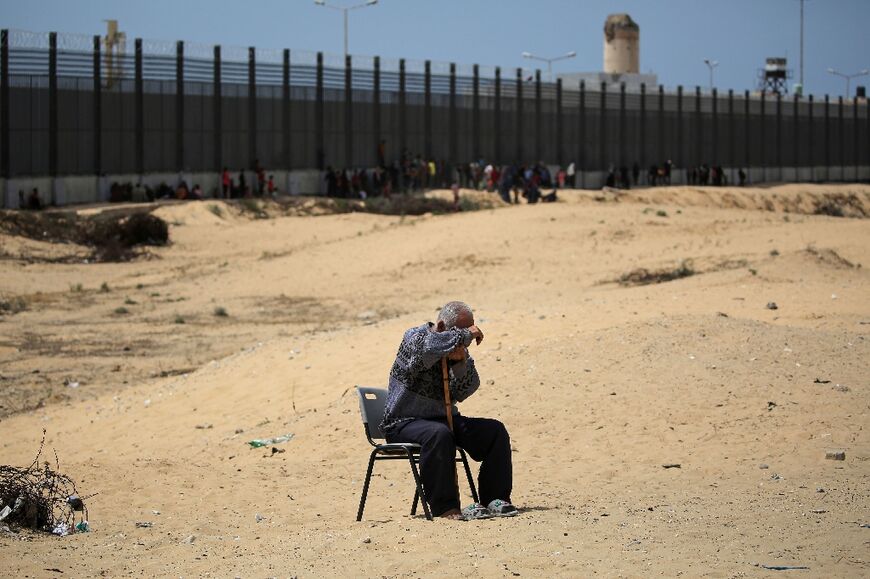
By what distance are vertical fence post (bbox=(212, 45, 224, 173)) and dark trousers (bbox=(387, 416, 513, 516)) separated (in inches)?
1648

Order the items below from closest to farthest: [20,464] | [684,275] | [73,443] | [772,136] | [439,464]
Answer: [439,464], [20,464], [73,443], [684,275], [772,136]

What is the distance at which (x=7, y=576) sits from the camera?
7.76 meters

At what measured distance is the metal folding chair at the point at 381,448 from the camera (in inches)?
349

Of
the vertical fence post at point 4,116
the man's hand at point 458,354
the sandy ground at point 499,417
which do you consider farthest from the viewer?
the vertical fence post at point 4,116

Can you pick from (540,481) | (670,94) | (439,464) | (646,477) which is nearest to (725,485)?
(646,477)

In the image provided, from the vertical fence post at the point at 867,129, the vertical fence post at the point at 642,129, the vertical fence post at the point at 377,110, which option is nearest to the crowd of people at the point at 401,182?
the vertical fence post at the point at 377,110

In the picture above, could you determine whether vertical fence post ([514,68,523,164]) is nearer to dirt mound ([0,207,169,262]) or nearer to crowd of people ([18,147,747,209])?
crowd of people ([18,147,747,209])

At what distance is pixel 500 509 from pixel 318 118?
153 ft

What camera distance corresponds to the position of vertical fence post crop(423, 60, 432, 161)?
59562mm

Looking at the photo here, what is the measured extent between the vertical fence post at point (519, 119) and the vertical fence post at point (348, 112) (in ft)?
38.1

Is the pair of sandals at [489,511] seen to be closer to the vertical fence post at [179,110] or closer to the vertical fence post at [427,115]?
the vertical fence post at [179,110]

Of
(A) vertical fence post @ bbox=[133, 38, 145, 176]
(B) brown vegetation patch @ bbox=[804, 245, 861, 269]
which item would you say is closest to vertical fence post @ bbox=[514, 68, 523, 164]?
(A) vertical fence post @ bbox=[133, 38, 145, 176]

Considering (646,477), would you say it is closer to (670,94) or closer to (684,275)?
(684,275)

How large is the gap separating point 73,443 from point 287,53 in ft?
132
